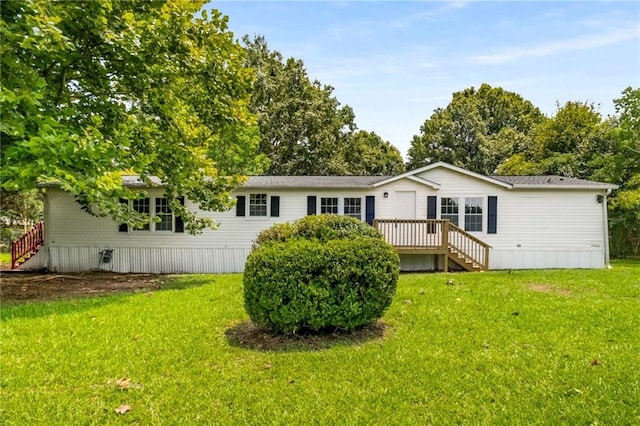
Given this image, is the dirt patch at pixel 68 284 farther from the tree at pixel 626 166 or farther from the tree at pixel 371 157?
the tree at pixel 371 157

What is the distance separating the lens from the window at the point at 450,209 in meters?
14.1

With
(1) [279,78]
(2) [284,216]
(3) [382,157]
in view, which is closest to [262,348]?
(2) [284,216]

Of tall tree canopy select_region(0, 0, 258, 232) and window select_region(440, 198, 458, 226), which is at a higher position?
tall tree canopy select_region(0, 0, 258, 232)

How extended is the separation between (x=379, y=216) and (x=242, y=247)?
16.9ft

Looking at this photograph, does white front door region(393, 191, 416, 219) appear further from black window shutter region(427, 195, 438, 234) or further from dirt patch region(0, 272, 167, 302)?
dirt patch region(0, 272, 167, 302)

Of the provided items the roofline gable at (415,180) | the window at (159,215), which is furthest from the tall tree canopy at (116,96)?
the roofline gable at (415,180)

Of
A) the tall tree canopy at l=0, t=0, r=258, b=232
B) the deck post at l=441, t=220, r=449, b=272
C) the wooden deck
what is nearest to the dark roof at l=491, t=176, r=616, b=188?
the wooden deck

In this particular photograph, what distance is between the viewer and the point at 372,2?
24.2 ft

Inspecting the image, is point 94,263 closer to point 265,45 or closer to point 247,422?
point 247,422

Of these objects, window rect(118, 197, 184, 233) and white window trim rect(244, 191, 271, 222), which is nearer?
white window trim rect(244, 191, 271, 222)

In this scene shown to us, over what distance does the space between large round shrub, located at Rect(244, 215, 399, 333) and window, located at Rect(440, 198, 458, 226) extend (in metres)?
9.13

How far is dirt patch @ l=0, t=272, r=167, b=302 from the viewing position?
9.52 m

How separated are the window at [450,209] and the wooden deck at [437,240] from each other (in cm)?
64

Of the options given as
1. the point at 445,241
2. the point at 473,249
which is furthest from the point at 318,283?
the point at 473,249
